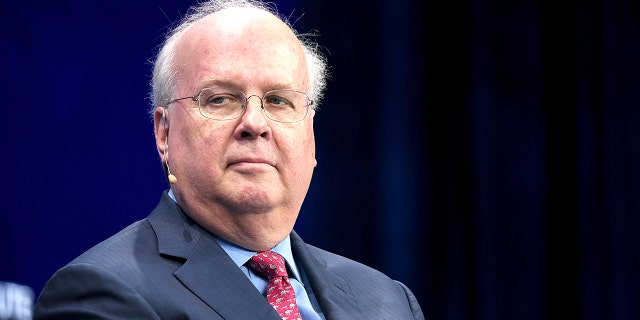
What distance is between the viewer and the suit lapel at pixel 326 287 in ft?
6.90

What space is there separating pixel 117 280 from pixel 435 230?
170cm

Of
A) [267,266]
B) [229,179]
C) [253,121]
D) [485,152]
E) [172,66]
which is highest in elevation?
[172,66]

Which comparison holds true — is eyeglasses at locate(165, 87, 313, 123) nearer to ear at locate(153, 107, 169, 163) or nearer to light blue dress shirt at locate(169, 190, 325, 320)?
ear at locate(153, 107, 169, 163)

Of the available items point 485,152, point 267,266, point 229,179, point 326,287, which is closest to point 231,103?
point 229,179

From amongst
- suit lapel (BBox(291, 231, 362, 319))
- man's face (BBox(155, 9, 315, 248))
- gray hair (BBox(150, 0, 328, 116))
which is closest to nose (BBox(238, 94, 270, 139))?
man's face (BBox(155, 9, 315, 248))

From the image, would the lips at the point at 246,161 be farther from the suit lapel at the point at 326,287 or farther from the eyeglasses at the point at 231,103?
the suit lapel at the point at 326,287

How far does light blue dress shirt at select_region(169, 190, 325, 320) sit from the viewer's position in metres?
2.03

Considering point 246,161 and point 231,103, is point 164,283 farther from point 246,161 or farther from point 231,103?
point 231,103

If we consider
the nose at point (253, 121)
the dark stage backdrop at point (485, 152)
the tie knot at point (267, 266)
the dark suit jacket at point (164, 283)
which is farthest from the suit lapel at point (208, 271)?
the dark stage backdrop at point (485, 152)

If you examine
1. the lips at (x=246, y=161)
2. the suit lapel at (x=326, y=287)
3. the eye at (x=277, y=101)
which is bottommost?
the suit lapel at (x=326, y=287)

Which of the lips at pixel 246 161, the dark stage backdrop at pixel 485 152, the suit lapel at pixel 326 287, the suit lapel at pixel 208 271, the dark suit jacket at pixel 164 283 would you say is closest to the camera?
the dark suit jacket at pixel 164 283

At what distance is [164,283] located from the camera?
184 cm

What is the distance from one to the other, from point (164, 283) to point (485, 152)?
1696 millimetres

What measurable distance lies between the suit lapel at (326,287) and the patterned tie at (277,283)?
0.11 meters
